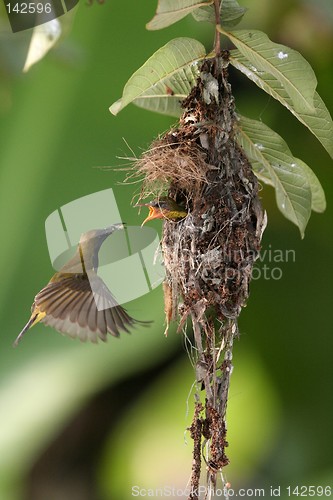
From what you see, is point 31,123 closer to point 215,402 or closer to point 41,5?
point 41,5

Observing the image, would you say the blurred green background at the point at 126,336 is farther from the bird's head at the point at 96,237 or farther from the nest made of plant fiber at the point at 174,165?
the nest made of plant fiber at the point at 174,165

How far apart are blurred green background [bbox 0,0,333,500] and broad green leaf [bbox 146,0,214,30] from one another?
601mm

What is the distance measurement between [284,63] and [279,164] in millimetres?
255

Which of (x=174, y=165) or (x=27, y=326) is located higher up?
(x=174, y=165)

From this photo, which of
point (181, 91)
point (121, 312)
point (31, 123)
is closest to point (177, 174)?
point (181, 91)

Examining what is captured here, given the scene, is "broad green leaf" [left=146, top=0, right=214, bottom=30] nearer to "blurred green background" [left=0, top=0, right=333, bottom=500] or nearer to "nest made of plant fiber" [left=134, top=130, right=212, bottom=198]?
"nest made of plant fiber" [left=134, top=130, right=212, bottom=198]

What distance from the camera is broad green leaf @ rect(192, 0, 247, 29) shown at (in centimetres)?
120

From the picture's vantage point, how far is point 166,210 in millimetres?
1326

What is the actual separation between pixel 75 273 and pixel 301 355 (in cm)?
72

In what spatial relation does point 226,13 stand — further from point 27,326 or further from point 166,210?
point 27,326
